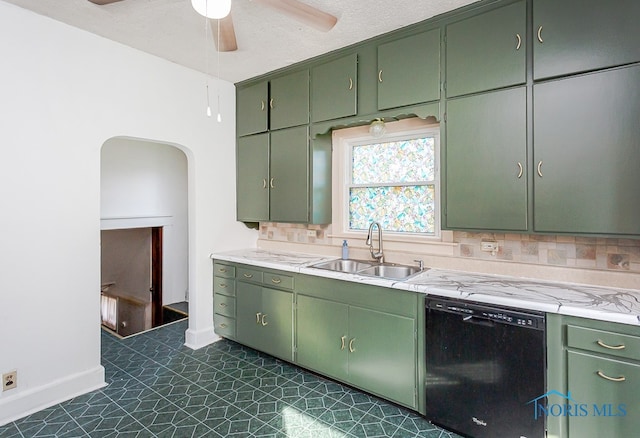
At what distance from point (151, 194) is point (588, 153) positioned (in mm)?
4771

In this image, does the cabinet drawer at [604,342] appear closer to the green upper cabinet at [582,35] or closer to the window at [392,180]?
the window at [392,180]

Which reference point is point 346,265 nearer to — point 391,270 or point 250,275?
point 391,270

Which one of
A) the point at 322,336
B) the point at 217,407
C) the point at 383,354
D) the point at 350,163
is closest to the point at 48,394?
the point at 217,407

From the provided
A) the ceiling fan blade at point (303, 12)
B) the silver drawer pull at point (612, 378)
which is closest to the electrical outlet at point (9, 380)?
the ceiling fan blade at point (303, 12)

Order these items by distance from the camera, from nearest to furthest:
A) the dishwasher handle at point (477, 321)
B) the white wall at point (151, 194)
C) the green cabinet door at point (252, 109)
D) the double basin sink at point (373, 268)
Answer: the dishwasher handle at point (477, 321), the double basin sink at point (373, 268), the green cabinet door at point (252, 109), the white wall at point (151, 194)

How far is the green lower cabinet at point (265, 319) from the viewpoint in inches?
117

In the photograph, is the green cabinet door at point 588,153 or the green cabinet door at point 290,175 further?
the green cabinet door at point 290,175

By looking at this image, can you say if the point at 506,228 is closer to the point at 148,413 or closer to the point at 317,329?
the point at 317,329

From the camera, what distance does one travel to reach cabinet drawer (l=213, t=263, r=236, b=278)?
340 centimetres

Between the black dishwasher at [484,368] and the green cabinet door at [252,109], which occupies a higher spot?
the green cabinet door at [252,109]

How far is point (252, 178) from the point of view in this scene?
3.66m

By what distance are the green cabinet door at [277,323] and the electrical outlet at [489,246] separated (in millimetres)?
1555

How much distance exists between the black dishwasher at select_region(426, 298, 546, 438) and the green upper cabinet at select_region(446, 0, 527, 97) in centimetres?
142

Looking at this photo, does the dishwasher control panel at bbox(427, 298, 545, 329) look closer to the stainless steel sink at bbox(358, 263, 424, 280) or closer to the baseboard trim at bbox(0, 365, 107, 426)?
the stainless steel sink at bbox(358, 263, 424, 280)
